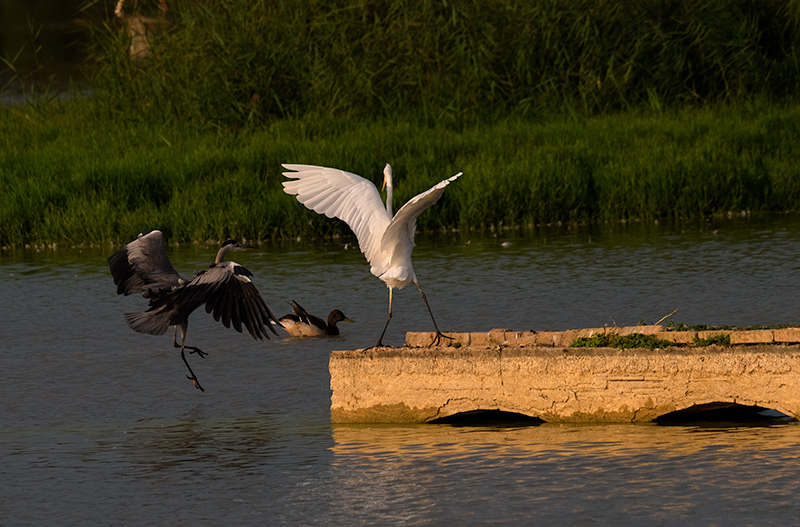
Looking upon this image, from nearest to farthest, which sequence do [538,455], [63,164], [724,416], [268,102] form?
[538,455] → [724,416] → [63,164] → [268,102]

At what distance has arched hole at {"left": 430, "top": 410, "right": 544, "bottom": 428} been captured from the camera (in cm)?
740

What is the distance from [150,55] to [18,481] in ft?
46.8

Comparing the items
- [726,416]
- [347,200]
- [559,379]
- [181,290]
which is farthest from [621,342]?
[181,290]

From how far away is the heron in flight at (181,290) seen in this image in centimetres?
764

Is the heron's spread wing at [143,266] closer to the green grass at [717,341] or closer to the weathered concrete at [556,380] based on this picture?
the weathered concrete at [556,380]

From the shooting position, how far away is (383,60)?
1897 cm

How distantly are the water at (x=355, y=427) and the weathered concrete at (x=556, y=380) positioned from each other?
0.42 feet

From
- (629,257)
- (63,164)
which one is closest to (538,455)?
(629,257)

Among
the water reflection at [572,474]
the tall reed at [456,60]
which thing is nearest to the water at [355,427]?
the water reflection at [572,474]

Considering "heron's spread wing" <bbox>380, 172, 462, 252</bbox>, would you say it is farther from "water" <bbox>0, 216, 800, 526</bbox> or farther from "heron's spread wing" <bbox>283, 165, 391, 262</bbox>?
"water" <bbox>0, 216, 800, 526</bbox>

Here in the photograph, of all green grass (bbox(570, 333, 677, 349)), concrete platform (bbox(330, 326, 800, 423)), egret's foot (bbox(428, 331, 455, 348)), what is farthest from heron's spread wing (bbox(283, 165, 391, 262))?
green grass (bbox(570, 333, 677, 349))

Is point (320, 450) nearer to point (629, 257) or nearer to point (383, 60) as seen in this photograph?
point (629, 257)

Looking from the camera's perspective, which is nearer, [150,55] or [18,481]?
[18,481]

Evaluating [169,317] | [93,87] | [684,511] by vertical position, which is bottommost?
[684,511]
